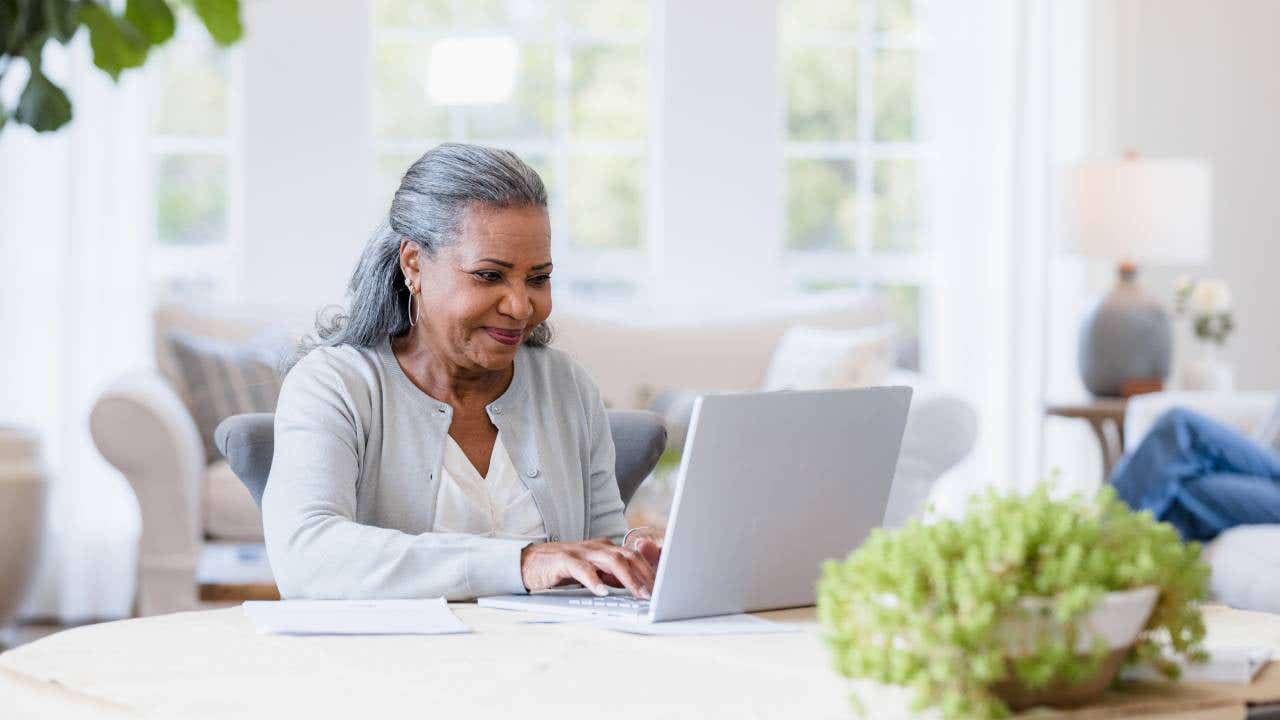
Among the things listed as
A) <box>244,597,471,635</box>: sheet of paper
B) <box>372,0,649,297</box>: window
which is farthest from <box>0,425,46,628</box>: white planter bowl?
<box>244,597,471,635</box>: sheet of paper

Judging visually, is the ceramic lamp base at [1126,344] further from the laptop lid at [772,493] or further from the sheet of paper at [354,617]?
the sheet of paper at [354,617]

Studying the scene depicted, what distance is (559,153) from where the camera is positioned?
5773 mm

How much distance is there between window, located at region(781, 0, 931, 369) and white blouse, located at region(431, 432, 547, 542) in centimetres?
404

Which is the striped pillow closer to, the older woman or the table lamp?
the table lamp

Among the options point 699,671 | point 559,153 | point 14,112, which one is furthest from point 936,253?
point 699,671

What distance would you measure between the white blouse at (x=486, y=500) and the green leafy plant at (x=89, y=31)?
0.71 metres

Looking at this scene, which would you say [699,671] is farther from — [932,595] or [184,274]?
[184,274]

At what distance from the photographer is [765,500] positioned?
1.51 m

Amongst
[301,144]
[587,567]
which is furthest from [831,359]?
[587,567]

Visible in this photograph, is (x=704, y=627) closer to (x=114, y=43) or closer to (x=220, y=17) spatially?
(x=220, y=17)

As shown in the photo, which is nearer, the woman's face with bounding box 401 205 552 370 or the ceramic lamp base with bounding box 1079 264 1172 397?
the woman's face with bounding box 401 205 552 370

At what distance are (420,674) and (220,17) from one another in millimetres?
1254

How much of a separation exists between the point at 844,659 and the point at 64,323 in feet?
14.8

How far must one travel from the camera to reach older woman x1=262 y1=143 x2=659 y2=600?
182cm
